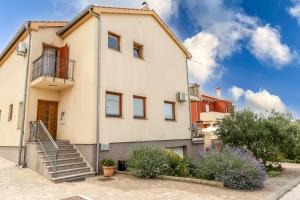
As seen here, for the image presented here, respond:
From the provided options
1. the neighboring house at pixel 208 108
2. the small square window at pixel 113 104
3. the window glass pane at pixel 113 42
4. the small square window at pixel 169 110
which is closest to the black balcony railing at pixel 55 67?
the window glass pane at pixel 113 42

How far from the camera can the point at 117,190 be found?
8.15 metres

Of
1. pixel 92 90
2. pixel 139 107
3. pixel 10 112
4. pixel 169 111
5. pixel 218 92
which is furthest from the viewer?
pixel 218 92

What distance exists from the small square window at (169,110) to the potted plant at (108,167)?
6.05m

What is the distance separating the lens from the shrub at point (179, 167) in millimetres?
10336

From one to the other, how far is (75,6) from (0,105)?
10.2 meters

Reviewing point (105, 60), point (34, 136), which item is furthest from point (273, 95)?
point (34, 136)

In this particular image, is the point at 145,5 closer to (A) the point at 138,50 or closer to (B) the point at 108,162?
(A) the point at 138,50

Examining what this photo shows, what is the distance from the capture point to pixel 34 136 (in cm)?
1248

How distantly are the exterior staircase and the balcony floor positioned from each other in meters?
3.23

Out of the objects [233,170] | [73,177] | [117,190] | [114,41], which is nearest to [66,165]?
[73,177]

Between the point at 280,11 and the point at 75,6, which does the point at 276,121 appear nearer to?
the point at 280,11

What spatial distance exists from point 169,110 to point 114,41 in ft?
19.8

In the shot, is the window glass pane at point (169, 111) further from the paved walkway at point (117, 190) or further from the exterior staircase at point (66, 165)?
the paved walkway at point (117, 190)

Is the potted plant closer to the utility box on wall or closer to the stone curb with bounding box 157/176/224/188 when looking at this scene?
the utility box on wall
